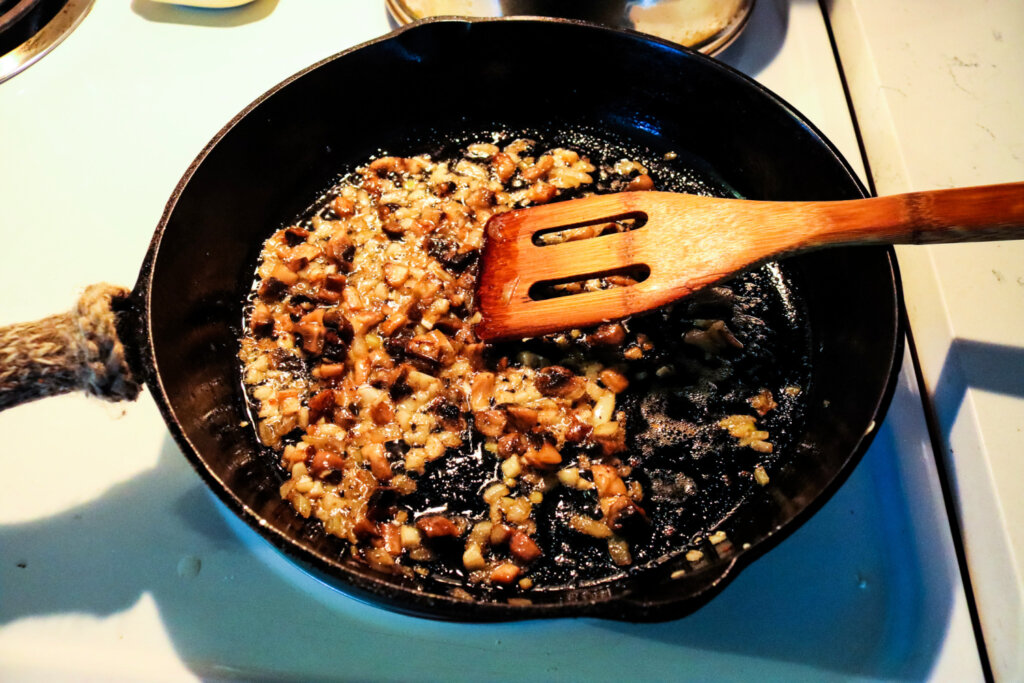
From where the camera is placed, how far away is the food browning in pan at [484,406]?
3.04 feet

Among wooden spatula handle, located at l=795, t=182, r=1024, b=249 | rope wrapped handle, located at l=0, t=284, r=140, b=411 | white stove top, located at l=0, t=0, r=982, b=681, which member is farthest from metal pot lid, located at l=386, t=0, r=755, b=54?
rope wrapped handle, located at l=0, t=284, r=140, b=411

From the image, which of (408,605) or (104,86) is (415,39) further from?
(408,605)

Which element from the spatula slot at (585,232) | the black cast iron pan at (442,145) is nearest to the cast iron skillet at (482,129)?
the black cast iron pan at (442,145)

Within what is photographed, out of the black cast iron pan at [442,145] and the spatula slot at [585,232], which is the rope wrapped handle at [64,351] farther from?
the spatula slot at [585,232]

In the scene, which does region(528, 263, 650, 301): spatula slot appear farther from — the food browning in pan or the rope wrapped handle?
the rope wrapped handle

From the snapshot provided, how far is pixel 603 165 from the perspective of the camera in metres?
1.27

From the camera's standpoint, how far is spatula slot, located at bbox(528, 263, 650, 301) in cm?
103

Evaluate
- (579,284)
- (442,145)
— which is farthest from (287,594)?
(442,145)

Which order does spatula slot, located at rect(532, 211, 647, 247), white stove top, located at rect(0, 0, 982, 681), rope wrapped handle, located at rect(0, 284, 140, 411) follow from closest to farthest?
rope wrapped handle, located at rect(0, 284, 140, 411) → white stove top, located at rect(0, 0, 982, 681) → spatula slot, located at rect(532, 211, 647, 247)

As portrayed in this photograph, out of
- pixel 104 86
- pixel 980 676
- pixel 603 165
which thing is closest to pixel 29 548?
pixel 104 86

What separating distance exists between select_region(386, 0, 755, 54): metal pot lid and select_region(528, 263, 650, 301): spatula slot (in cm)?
49

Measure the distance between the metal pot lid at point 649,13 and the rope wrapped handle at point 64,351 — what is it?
87 centimetres

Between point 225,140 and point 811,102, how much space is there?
3.67 feet

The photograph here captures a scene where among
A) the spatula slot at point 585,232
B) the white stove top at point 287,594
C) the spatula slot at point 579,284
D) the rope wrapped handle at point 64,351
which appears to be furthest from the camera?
the spatula slot at point 585,232
